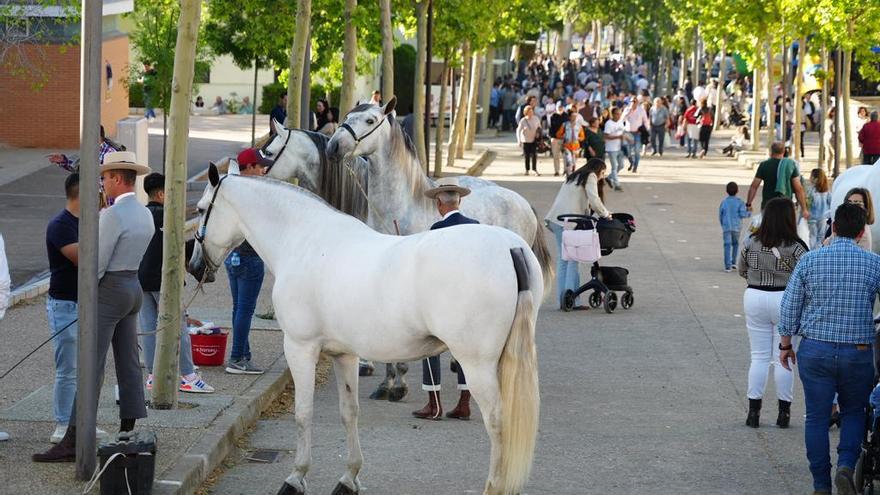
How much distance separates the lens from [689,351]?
14.2 m

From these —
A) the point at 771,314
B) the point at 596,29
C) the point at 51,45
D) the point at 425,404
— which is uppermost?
the point at 596,29

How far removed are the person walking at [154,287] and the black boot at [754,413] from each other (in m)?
Result: 4.38

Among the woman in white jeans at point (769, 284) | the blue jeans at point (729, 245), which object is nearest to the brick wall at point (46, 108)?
the blue jeans at point (729, 245)

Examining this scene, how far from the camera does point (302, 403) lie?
28.0ft

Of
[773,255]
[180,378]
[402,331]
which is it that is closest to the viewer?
[402,331]

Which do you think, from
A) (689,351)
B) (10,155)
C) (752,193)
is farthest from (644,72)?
(689,351)

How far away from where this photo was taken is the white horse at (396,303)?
786 centimetres

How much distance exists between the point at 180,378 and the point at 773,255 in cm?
491

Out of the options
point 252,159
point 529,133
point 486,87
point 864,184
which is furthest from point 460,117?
A: point 252,159

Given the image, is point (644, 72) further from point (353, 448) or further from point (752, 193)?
point (353, 448)

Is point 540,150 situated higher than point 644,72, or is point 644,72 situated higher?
point 644,72

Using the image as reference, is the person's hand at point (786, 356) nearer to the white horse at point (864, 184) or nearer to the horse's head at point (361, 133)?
the white horse at point (864, 184)

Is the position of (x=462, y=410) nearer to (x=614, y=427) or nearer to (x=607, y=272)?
(x=614, y=427)

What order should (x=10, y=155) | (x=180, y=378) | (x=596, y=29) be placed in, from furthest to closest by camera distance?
(x=596, y=29) → (x=10, y=155) → (x=180, y=378)
